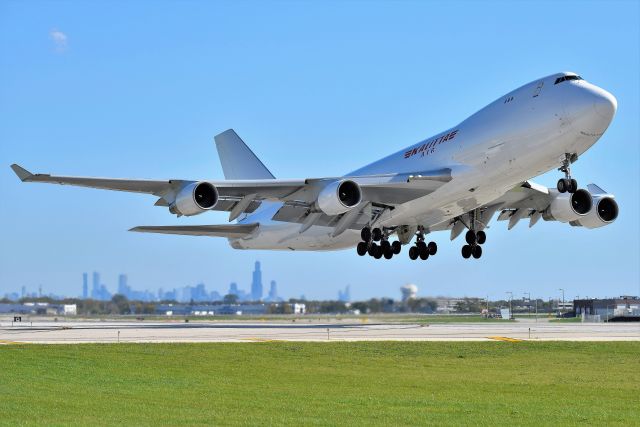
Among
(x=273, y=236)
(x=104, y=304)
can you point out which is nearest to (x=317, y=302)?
(x=104, y=304)

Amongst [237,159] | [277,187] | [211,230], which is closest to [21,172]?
[277,187]

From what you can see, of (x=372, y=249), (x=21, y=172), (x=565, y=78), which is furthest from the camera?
(x=372, y=249)

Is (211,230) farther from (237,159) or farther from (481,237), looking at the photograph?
(481,237)

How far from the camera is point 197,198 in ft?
127

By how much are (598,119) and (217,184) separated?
57.1 ft

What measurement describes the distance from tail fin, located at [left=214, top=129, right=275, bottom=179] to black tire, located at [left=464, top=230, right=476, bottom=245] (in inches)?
778

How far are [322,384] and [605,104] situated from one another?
53.0 ft

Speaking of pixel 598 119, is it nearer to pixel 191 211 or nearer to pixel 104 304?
pixel 191 211

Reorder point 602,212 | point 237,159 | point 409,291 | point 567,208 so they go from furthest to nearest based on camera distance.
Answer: point 409,291 → point 237,159 → point 602,212 → point 567,208

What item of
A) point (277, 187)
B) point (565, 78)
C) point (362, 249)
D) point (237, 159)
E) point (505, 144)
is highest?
point (237, 159)

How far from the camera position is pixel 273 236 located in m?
57.3

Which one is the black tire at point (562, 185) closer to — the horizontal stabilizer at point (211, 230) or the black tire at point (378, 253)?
the black tire at point (378, 253)

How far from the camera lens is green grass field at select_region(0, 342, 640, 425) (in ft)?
68.7

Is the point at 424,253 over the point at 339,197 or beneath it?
beneath
